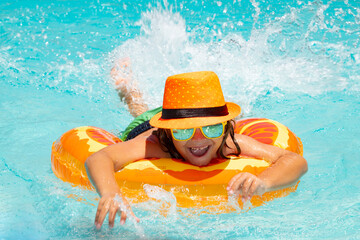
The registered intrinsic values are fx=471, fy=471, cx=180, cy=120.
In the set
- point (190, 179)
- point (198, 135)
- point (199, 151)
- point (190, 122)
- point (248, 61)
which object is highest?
point (190, 122)

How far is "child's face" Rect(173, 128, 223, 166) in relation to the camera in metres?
3.21

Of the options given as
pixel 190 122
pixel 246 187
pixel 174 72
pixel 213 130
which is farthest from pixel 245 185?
pixel 174 72

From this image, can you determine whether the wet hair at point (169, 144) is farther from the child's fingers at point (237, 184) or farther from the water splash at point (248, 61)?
the water splash at point (248, 61)

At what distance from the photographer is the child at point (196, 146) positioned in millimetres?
3008

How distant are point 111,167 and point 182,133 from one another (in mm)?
535

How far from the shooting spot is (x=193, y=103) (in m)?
3.06

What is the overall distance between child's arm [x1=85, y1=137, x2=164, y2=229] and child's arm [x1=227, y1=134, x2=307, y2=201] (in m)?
0.65

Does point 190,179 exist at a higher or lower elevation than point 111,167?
lower

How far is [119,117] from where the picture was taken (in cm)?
578

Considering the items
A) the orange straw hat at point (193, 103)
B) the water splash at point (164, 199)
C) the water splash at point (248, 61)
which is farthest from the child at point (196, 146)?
the water splash at point (248, 61)

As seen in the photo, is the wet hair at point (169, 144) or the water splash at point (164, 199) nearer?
the water splash at point (164, 199)

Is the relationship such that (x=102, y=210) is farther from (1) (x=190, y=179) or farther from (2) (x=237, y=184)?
(2) (x=237, y=184)

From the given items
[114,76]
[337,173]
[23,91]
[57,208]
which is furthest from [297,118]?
[23,91]

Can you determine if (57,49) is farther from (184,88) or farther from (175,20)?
(184,88)
